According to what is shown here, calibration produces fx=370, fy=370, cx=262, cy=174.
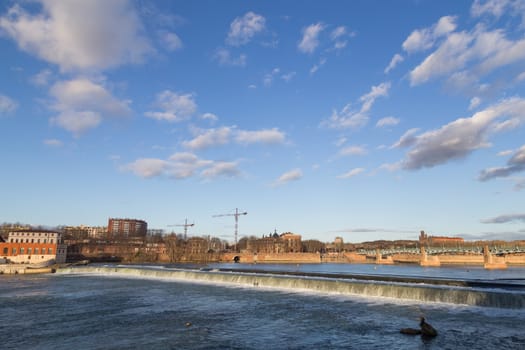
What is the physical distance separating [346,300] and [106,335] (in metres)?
24.8

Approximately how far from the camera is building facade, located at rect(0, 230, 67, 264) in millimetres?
107250

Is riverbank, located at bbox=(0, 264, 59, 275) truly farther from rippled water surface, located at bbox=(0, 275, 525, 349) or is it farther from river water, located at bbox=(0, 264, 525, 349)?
rippled water surface, located at bbox=(0, 275, 525, 349)

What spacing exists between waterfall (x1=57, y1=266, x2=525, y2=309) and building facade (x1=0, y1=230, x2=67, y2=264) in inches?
2262

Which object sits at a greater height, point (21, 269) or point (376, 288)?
point (376, 288)

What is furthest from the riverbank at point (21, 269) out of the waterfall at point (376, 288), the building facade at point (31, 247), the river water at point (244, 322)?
the river water at point (244, 322)

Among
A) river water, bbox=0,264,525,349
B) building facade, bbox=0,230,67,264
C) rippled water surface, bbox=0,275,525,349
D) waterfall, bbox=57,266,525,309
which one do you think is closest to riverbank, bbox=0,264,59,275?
building facade, bbox=0,230,67,264

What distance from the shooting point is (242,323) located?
93.9 ft

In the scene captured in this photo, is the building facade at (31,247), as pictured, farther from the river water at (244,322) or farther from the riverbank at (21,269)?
the river water at (244,322)

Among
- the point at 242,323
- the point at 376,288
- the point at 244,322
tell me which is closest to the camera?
the point at 242,323

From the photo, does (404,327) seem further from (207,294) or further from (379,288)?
(207,294)

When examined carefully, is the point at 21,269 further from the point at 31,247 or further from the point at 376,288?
the point at 376,288

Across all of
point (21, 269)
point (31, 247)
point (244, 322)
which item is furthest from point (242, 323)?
point (31, 247)

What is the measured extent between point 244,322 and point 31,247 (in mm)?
106526

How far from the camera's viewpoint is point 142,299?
41.9 m
